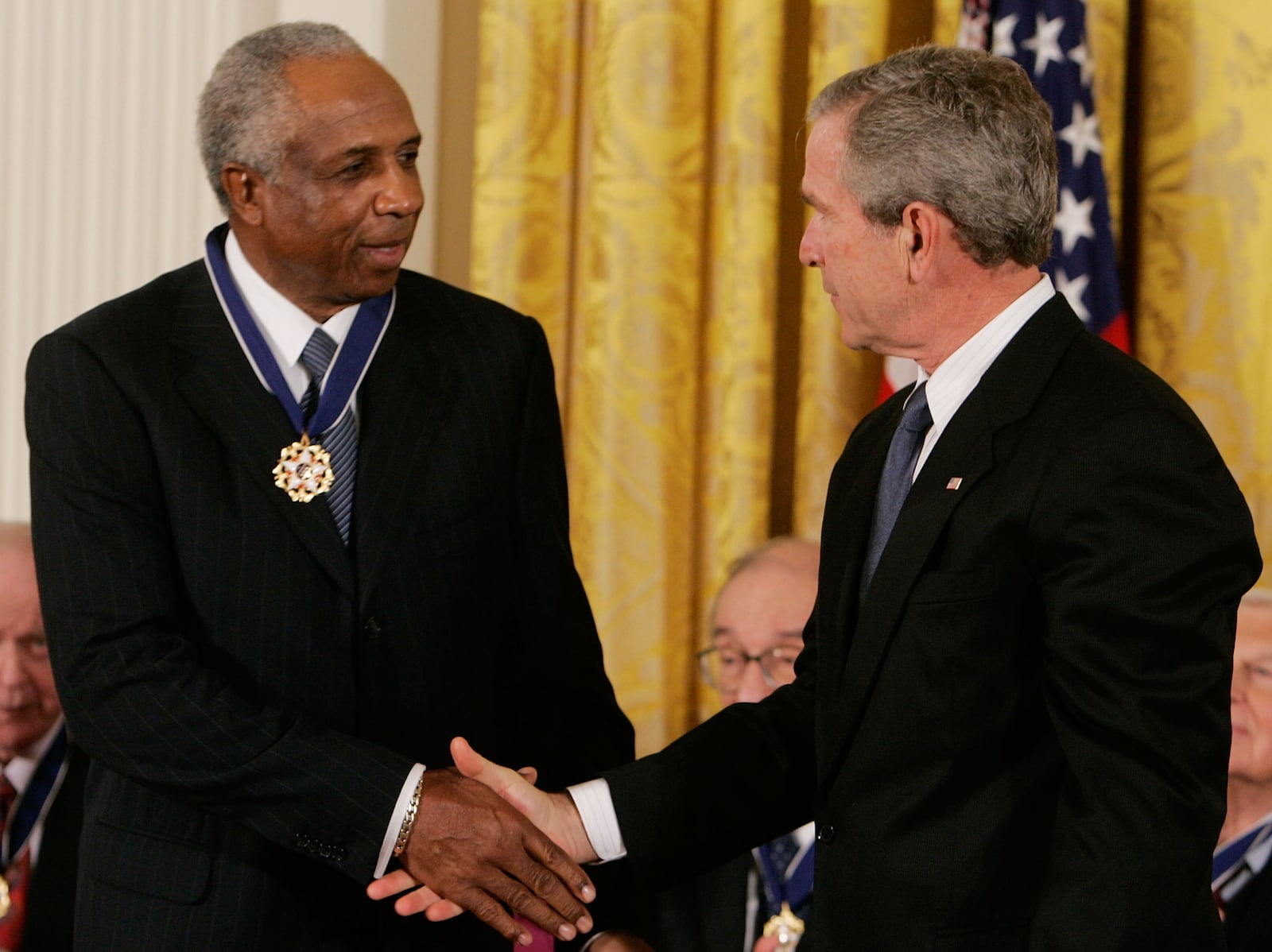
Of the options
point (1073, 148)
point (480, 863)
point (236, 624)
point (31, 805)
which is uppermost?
point (1073, 148)

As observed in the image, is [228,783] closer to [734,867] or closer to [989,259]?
[989,259]

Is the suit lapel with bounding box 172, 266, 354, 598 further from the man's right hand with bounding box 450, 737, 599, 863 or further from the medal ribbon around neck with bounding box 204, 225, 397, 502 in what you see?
the man's right hand with bounding box 450, 737, 599, 863

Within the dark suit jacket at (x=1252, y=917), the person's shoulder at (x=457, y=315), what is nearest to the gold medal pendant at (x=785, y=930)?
the dark suit jacket at (x=1252, y=917)

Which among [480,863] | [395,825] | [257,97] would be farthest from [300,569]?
[257,97]

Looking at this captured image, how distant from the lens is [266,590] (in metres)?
2.27

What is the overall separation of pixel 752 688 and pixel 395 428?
61.3 inches

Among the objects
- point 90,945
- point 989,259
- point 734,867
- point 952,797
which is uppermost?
point 989,259

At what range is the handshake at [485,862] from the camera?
88.2 inches

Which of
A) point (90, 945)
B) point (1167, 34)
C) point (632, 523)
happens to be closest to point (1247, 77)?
point (1167, 34)

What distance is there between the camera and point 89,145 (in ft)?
13.8

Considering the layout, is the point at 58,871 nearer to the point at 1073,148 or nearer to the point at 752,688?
the point at 752,688

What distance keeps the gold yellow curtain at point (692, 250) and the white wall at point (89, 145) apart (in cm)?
58

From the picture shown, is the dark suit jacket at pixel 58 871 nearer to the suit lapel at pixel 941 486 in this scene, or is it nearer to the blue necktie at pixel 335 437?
the blue necktie at pixel 335 437

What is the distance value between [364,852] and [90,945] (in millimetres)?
437
